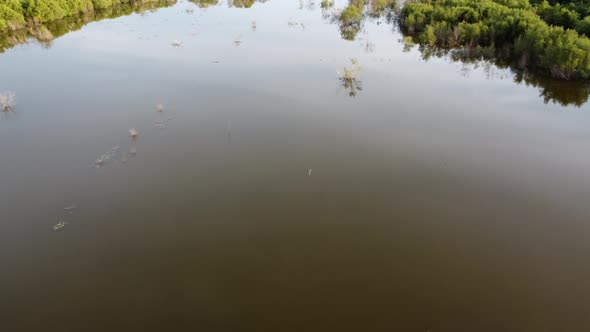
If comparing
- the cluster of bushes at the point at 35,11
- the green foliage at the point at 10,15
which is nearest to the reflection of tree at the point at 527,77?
the cluster of bushes at the point at 35,11

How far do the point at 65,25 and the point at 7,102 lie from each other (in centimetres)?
1097

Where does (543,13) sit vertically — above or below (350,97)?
above

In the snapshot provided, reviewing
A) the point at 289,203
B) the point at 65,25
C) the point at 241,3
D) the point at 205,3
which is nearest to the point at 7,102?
the point at 289,203

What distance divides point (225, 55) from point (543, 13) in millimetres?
13958

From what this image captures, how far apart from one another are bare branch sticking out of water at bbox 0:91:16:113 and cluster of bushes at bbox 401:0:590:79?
15.7m

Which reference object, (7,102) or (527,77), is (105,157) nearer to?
(7,102)

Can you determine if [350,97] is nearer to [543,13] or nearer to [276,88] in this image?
[276,88]

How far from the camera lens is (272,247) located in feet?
20.2

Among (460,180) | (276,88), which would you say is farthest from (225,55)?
(460,180)

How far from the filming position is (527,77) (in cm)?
1331

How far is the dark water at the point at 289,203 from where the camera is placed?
17.2 ft

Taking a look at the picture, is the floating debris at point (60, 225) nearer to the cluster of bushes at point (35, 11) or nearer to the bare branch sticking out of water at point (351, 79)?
the bare branch sticking out of water at point (351, 79)

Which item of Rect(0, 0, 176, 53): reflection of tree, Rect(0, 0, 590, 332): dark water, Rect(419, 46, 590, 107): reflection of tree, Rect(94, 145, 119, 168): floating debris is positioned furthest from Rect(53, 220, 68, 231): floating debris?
Rect(419, 46, 590, 107): reflection of tree

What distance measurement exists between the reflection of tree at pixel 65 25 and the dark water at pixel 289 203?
4439 mm
